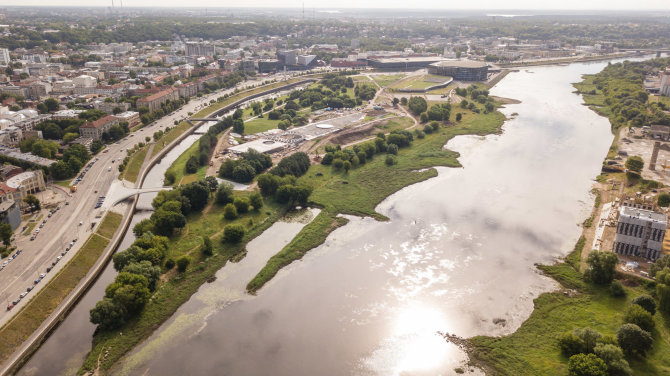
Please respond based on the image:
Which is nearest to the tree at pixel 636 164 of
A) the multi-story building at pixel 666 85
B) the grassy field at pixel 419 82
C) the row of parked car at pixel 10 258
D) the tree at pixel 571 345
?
the tree at pixel 571 345

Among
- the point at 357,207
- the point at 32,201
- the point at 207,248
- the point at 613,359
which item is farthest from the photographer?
the point at 357,207

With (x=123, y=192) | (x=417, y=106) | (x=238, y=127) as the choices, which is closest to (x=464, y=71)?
(x=417, y=106)

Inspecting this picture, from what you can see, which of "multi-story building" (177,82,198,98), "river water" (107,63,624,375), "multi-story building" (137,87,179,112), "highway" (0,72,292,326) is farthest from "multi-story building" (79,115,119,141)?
"river water" (107,63,624,375)

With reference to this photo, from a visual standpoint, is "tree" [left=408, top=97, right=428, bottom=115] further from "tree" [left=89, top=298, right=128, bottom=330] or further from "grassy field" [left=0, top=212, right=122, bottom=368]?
"tree" [left=89, top=298, right=128, bottom=330]

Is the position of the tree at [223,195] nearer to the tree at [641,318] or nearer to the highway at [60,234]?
the highway at [60,234]

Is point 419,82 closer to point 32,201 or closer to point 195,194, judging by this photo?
point 195,194

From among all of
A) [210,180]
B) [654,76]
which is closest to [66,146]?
[210,180]

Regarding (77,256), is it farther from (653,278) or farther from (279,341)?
(653,278)
